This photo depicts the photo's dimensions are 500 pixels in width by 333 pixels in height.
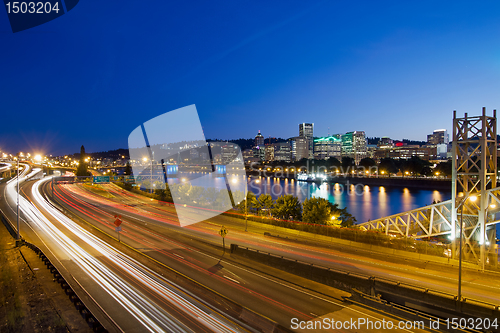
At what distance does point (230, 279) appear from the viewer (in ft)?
31.7

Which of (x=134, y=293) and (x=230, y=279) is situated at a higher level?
(x=134, y=293)

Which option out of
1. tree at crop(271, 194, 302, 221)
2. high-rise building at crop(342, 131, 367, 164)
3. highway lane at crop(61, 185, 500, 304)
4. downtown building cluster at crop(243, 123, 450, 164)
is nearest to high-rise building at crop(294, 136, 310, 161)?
downtown building cluster at crop(243, 123, 450, 164)

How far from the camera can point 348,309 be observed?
7.61 metres

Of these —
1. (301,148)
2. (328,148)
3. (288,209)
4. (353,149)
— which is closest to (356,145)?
(353,149)

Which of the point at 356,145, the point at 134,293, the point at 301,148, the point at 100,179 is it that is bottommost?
the point at 134,293

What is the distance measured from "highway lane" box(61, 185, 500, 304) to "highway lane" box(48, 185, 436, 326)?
1.79m

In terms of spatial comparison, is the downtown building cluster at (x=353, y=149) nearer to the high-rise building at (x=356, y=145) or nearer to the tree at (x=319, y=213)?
the high-rise building at (x=356, y=145)

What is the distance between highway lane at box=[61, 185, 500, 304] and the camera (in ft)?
29.4

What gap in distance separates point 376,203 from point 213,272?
130 feet

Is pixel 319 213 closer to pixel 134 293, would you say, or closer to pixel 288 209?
pixel 288 209

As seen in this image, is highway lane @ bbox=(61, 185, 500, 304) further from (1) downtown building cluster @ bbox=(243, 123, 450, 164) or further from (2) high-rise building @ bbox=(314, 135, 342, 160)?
(2) high-rise building @ bbox=(314, 135, 342, 160)

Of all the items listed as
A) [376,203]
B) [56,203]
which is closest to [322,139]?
[376,203]

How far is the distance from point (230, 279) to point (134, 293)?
3.12 meters

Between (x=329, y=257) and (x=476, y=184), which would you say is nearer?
(x=476, y=184)
